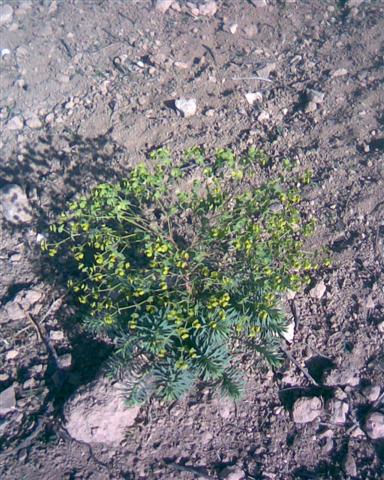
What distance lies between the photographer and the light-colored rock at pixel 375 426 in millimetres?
2816

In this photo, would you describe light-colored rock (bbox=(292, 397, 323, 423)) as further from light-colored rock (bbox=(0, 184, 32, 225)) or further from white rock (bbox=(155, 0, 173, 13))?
white rock (bbox=(155, 0, 173, 13))

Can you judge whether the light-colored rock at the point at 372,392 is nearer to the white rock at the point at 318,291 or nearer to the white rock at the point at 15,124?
the white rock at the point at 318,291

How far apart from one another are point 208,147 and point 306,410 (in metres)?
2.17

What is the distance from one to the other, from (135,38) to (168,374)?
3.52 m

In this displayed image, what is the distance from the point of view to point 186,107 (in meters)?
4.27

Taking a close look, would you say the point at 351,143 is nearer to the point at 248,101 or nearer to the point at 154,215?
the point at 248,101

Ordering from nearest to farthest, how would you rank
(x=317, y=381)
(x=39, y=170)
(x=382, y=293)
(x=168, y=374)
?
(x=168, y=374)
(x=317, y=381)
(x=382, y=293)
(x=39, y=170)

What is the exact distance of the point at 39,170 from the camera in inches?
168

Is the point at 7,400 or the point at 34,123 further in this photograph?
the point at 34,123

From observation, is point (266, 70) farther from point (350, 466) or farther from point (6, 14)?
point (350, 466)

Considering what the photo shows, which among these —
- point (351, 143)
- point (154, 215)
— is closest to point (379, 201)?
point (351, 143)

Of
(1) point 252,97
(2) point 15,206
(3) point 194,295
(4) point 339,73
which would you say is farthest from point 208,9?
(3) point 194,295

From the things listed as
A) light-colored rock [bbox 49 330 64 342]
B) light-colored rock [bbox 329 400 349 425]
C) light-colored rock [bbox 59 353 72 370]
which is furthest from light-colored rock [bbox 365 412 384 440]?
light-colored rock [bbox 49 330 64 342]

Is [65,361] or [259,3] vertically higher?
[259,3]
